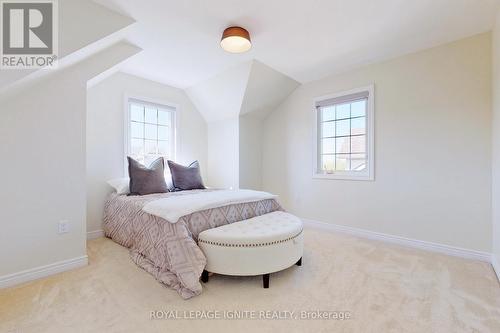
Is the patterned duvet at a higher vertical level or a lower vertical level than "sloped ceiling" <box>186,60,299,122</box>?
lower

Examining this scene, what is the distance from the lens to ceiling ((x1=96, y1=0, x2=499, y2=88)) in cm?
203

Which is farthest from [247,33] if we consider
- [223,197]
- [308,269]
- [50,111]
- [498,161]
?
[498,161]

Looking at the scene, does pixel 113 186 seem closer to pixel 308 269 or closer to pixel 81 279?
pixel 81 279

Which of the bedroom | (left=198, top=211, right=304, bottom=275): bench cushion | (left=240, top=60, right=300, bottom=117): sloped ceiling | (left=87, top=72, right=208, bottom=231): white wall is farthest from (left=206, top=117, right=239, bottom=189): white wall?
(left=198, top=211, right=304, bottom=275): bench cushion

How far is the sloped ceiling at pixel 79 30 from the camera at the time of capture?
5.81 feet

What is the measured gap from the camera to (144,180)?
9.86ft

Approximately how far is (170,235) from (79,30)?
186 centimetres

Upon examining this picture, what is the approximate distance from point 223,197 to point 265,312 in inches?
43.3

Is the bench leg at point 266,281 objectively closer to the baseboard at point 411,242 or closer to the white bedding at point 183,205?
the white bedding at point 183,205

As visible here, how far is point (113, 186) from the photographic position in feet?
10.2

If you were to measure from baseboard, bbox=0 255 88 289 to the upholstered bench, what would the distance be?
126cm

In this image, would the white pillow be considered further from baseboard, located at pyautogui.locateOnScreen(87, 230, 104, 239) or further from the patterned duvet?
baseboard, located at pyautogui.locateOnScreen(87, 230, 104, 239)

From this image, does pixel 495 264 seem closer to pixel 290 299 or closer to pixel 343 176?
pixel 343 176

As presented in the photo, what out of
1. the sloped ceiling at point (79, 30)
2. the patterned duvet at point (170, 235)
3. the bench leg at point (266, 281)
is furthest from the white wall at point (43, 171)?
the bench leg at point (266, 281)
